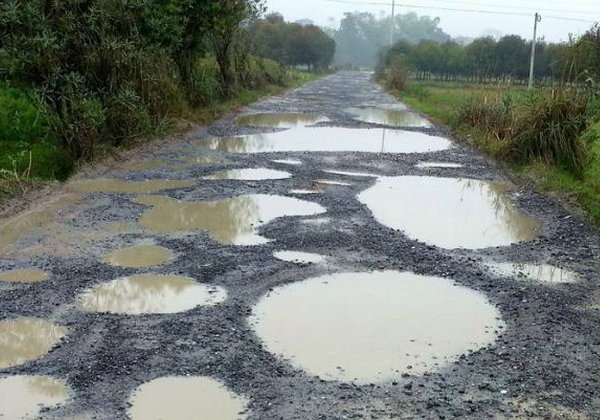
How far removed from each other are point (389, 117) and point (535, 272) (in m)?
15.2

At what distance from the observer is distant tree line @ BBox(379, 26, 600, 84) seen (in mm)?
11023

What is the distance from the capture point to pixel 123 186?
891cm

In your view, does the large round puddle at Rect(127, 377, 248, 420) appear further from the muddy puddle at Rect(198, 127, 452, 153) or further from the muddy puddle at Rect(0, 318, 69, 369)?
the muddy puddle at Rect(198, 127, 452, 153)

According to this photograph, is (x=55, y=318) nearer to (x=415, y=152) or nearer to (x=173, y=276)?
(x=173, y=276)

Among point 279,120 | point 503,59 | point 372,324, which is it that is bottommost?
point 372,324

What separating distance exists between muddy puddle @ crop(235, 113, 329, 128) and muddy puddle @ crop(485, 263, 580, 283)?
36.5 feet

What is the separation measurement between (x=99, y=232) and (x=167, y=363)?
9.80 ft

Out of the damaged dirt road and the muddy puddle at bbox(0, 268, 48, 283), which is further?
the muddy puddle at bbox(0, 268, 48, 283)

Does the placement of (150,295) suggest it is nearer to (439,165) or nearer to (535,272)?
(535,272)

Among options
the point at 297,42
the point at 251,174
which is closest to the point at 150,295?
the point at 251,174

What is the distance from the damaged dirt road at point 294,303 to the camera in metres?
3.68

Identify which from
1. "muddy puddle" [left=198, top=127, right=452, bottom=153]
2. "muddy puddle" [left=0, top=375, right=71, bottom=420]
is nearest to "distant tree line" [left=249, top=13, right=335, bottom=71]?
"muddy puddle" [left=198, top=127, right=452, bottom=153]

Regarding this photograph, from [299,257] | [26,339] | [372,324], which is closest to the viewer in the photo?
[26,339]

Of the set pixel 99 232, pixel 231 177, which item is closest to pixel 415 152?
pixel 231 177
